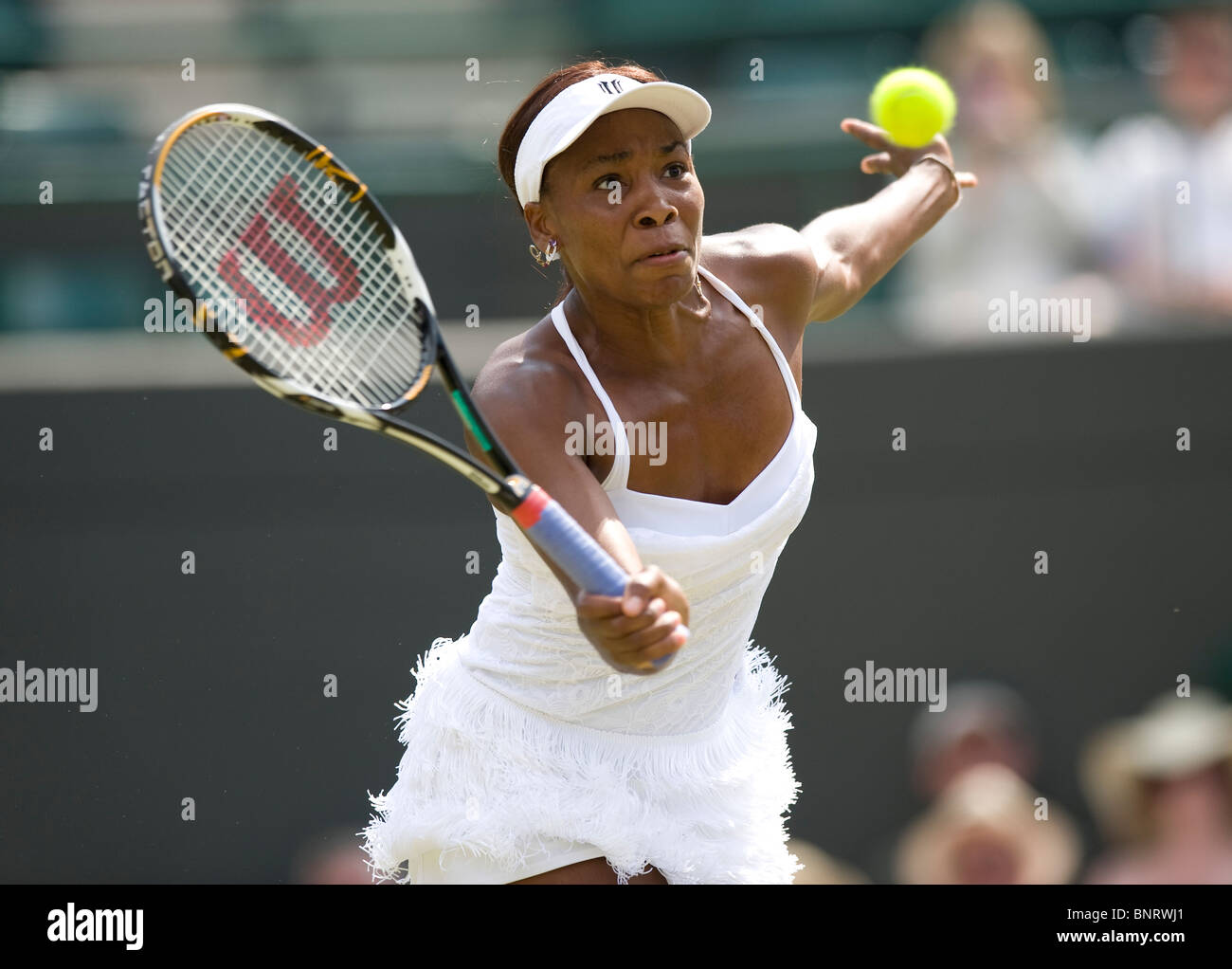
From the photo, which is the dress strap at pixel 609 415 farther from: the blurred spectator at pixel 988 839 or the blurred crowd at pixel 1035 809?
the blurred spectator at pixel 988 839

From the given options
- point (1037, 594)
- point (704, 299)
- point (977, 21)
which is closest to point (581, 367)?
point (704, 299)

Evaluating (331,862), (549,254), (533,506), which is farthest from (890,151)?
(331,862)

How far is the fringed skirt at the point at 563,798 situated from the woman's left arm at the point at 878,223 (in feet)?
2.12

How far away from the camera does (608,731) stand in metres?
2.32

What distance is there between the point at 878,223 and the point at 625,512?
753 millimetres

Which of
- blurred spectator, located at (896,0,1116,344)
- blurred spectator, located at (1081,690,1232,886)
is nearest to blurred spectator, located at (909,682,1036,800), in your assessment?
blurred spectator, located at (1081,690,1232,886)

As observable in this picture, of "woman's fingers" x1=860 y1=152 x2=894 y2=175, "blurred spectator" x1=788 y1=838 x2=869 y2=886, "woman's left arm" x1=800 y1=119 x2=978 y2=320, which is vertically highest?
"woman's fingers" x1=860 y1=152 x2=894 y2=175

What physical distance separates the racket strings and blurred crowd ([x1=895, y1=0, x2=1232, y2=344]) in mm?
2303

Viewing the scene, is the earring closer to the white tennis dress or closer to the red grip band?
the white tennis dress

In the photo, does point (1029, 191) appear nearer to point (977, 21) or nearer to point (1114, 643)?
point (977, 21)

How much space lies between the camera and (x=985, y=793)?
3.87 m

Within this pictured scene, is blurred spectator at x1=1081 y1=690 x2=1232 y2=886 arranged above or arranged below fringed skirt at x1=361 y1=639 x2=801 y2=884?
below

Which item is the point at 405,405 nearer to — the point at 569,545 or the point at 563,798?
the point at 569,545

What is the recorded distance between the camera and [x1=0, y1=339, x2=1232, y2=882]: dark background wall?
4.15m
